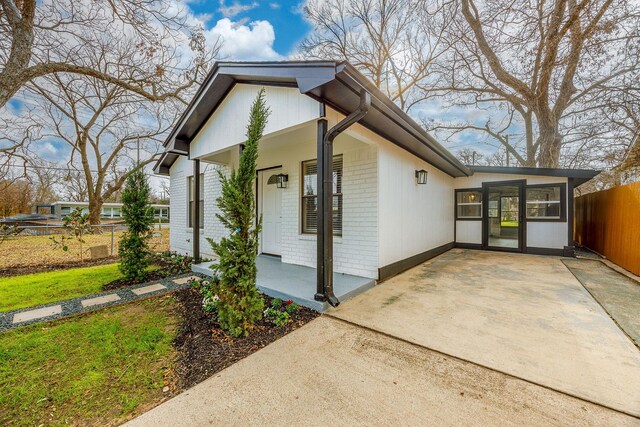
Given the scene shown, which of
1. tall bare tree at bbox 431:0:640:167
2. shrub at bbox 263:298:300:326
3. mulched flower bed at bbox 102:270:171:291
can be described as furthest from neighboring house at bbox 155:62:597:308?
tall bare tree at bbox 431:0:640:167

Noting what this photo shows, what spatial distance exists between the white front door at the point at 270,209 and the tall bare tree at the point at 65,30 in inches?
206

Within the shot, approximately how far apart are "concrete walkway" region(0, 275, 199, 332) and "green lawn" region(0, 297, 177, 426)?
0.86ft

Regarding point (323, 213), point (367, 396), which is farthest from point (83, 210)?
point (367, 396)

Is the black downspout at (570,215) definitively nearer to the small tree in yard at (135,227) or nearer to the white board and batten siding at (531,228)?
the white board and batten siding at (531,228)

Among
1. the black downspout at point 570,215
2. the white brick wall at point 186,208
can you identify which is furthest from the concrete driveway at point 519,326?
the white brick wall at point 186,208

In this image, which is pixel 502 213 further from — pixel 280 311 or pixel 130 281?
pixel 130 281

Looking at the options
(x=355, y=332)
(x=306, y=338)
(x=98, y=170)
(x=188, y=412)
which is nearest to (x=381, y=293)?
(x=355, y=332)

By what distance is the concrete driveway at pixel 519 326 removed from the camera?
202cm

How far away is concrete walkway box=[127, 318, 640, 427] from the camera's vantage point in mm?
1640

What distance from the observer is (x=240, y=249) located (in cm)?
283

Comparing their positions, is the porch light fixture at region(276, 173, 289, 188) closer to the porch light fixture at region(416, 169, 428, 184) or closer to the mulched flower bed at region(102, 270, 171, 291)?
the porch light fixture at region(416, 169, 428, 184)

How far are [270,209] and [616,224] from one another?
27.1 ft

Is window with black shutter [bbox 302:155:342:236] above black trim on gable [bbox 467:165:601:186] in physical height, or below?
below

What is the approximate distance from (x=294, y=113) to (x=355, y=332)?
2.90m
